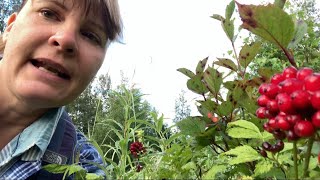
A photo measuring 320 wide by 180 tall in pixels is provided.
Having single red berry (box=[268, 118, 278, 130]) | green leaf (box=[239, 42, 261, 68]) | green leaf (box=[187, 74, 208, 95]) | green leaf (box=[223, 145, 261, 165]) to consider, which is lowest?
green leaf (box=[223, 145, 261, 165])

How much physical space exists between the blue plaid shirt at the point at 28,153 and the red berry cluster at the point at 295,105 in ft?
3.40

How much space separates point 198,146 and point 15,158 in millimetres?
977

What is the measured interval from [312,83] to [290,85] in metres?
0.03

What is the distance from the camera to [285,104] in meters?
0.41

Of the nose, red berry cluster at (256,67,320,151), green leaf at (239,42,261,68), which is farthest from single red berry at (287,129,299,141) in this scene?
the nose

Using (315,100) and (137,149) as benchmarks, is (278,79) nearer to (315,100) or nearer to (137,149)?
(315,100)

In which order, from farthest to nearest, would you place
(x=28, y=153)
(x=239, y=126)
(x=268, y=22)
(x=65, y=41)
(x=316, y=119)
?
1. (x=28, y=153)
2. (x=65, y=41)
3. (x=239, y=126)
4. (x=268, y=22)
5. (x=316, y=119)

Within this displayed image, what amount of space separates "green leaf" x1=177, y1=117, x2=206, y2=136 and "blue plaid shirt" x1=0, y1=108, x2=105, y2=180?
0.69m

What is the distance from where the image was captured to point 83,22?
1372 mm

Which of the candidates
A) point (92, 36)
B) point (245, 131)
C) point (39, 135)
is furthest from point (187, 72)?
point (39, 135)

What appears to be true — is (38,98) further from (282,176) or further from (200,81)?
(282,176)

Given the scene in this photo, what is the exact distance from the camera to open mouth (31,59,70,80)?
4.37ft

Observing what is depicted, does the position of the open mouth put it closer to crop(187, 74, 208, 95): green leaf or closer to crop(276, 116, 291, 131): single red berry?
crop(187, 74, 208, 95): green leaf

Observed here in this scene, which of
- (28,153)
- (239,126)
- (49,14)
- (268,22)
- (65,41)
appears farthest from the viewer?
(28,153)
